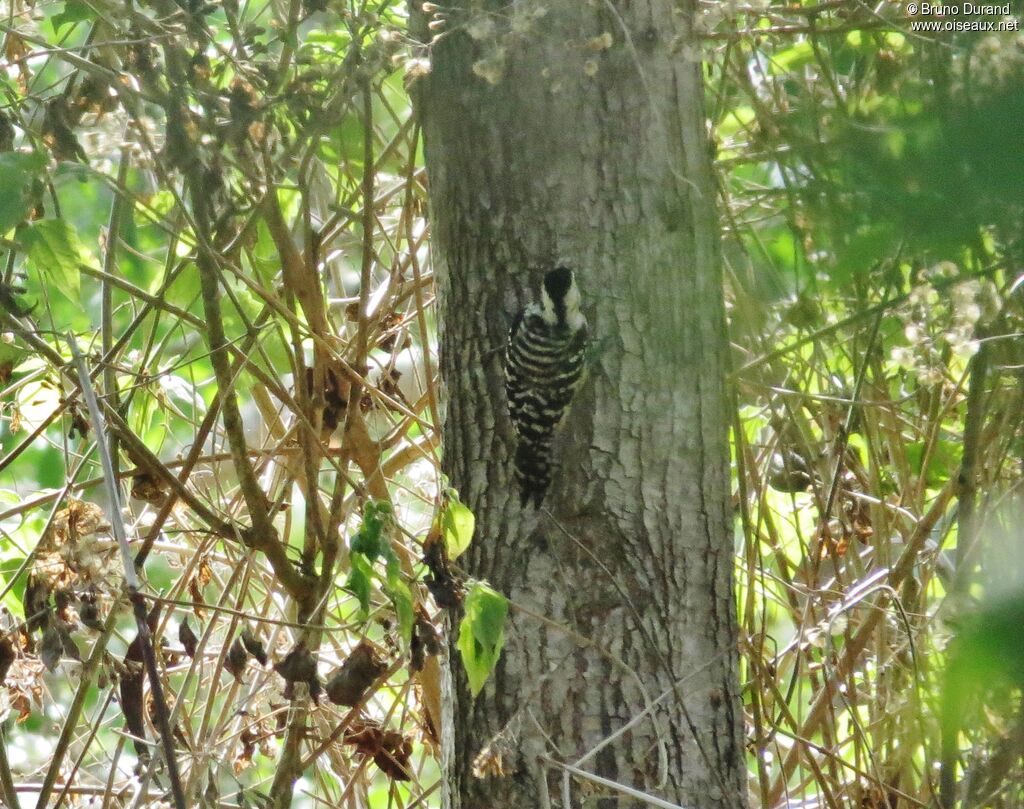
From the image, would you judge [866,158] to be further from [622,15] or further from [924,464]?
[924,464]

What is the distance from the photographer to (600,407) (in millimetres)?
2107

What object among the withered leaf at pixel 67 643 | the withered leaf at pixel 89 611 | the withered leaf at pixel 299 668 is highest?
the withered leaf at pixel 89 611

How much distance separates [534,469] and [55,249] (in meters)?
0.93

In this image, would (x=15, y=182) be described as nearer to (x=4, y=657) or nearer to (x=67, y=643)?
(x=67, y=643)

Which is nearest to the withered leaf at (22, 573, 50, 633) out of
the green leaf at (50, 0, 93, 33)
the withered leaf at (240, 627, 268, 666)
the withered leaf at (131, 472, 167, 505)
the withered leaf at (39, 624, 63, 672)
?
the withered leaf at (39, 624, 63, 672)

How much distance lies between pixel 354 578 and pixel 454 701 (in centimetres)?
65

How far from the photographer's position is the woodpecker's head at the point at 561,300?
6.79ft

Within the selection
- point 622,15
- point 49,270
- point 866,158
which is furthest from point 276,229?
point 866,158

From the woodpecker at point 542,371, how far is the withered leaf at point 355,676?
16.3 inches

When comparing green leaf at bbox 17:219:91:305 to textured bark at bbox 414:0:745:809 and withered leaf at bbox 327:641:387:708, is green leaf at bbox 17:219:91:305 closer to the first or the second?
textured bark at bbox 414:0:745:809

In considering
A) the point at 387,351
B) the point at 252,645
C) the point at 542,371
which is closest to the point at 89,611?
the point at 252,645

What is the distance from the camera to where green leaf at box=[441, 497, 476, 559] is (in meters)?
1.68

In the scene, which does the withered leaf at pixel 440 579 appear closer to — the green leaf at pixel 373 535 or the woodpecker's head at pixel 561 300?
the green leaf at pixel 373 535

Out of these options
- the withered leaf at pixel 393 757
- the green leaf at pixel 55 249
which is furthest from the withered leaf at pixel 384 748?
the green leaf at pixel 55 249
